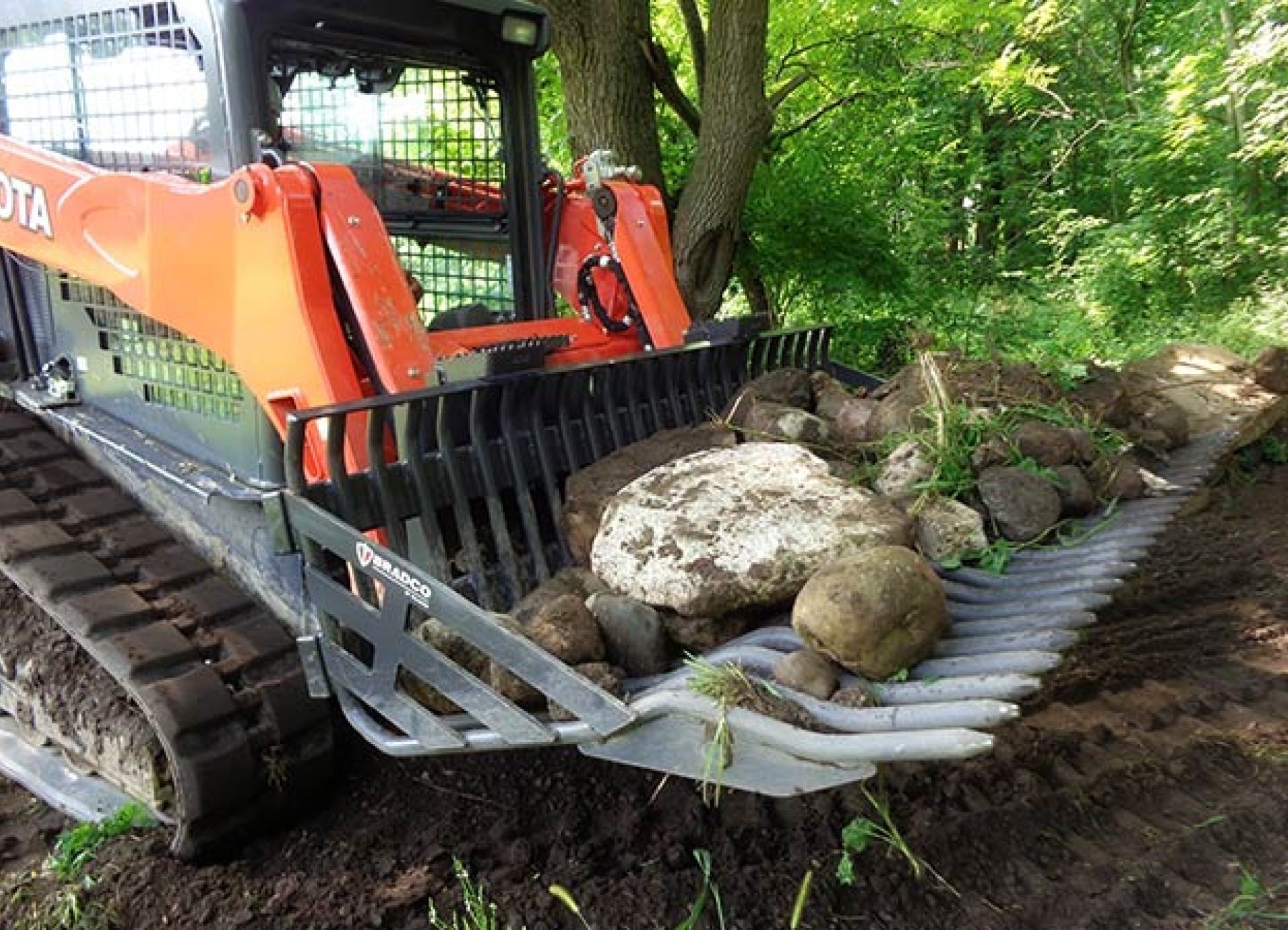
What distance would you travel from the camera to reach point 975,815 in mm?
2686

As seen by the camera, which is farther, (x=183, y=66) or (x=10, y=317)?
(x=10, y=317)

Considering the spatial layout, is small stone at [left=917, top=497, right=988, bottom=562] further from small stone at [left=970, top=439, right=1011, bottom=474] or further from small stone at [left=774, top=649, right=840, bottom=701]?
small stone at [left=774, top=649, right=840, bottom=701]

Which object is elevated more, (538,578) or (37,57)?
(37,57)

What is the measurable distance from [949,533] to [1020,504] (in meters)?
0.23

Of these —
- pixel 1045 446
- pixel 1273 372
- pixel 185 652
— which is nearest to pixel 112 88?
pixel 185 652

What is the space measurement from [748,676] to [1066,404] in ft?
5.76

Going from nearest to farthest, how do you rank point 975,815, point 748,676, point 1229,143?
point 748,676
point 975,815
point 1229,143

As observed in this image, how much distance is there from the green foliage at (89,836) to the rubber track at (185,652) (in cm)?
24

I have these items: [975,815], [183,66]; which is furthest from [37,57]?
[975,815]

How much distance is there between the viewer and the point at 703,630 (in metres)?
2.48

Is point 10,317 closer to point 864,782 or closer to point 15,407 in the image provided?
point 15,407

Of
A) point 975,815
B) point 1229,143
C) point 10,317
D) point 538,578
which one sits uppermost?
point 1229,143

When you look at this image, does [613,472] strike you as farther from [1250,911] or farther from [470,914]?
[1250,911]

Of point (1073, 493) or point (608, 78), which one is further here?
point (608, 78)
